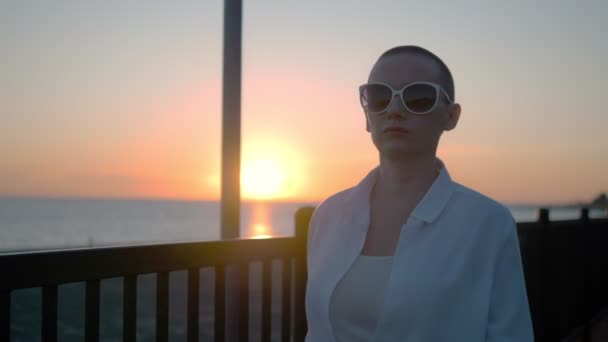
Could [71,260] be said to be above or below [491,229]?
below

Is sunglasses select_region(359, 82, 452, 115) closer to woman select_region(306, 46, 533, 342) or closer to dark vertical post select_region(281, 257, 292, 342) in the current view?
woman select_region(306, 46, 533, 342)

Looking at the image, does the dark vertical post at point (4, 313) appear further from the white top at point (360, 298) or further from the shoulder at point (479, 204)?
the shoulder at point (479, 204)

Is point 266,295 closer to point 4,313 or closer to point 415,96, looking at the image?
point 4,313

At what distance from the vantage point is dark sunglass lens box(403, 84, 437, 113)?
1895 mm

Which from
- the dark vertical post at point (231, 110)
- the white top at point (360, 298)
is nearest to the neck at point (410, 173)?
the white top at point (360, 298)

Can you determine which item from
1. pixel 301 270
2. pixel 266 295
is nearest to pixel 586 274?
pixel 301 270

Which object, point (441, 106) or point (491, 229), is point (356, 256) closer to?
point (491, 229)

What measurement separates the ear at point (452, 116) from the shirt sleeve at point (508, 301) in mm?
401

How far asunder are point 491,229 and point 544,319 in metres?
4.63

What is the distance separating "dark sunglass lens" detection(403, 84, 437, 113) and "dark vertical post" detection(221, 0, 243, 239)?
213 centimetres

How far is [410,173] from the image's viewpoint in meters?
1.98

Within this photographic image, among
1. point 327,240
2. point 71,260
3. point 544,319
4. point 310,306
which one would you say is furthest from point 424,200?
point 544,319

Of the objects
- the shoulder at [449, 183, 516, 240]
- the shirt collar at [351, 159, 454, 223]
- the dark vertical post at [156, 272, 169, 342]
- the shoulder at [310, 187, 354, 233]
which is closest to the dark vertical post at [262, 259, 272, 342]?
the dark vertical post at [156, 272, 169, 342]

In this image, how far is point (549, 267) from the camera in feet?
19.7
